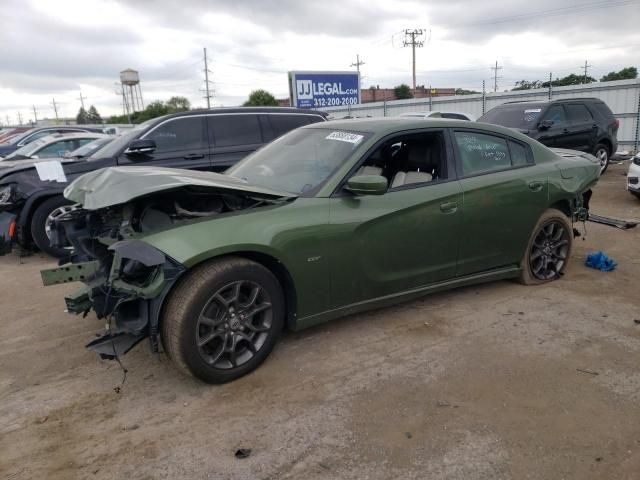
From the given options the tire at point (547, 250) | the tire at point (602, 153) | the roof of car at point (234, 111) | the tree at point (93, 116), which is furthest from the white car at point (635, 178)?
the tree at point (93, 116)

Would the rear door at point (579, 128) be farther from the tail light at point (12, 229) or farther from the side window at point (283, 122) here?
the tail light at point (12, 229)

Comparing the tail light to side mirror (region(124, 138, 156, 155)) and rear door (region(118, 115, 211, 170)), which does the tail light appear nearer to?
rear door (region(118, 115, 211, 170))

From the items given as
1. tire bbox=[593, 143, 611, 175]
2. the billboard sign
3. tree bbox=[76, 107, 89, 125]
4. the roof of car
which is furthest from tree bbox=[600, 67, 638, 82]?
tree bbox=[76, 107, 89, 125]

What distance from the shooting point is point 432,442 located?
2639 millimetres

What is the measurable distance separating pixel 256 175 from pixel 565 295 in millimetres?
3014

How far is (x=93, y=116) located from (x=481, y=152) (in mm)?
114993

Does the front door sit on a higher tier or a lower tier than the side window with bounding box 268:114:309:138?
lower

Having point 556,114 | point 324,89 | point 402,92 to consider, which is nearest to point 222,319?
point 556,114

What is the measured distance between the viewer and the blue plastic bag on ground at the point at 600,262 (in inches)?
212

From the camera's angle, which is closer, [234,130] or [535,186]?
[535,186]

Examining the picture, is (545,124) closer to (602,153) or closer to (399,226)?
(602,153)

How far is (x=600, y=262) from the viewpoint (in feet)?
17.7

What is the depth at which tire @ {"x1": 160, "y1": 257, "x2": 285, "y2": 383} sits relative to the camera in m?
2.99

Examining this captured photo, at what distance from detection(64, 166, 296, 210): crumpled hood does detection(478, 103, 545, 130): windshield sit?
335 inches
